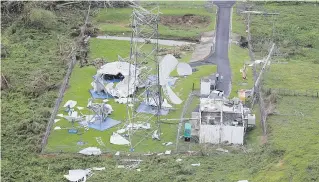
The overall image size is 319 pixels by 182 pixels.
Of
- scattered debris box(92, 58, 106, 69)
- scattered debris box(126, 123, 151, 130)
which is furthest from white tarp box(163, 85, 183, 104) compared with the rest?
scattered debris box(92, 58, 106, 69)

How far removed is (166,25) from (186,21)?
2105mm

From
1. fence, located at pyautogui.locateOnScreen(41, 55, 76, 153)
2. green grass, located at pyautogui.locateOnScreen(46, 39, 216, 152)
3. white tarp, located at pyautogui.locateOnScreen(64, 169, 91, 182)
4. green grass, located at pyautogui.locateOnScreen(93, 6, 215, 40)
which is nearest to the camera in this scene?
white tarp, located at pyautogui.locateOnScreen(64, 169, 91, 182)

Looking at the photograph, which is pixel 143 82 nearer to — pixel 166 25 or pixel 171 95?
pixel 171 95

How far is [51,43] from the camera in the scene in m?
59.7

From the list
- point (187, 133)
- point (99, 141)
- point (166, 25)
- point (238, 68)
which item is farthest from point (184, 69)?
point (166, 25)

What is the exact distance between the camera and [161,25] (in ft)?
211

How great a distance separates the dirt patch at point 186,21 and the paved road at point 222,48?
4.76ft

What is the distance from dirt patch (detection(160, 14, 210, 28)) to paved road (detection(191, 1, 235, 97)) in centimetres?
145

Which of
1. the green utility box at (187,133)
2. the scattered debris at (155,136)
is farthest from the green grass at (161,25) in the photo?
the green utility box at (187,133)

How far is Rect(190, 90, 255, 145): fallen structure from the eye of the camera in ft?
143

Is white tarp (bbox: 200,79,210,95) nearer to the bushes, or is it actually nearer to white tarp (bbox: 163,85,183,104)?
white tarp (bbox: 163,85,183,104)

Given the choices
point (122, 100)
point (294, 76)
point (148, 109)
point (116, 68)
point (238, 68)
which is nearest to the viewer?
point (148, 109)

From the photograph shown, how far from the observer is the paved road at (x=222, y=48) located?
174 ft

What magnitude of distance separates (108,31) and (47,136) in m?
20.4
